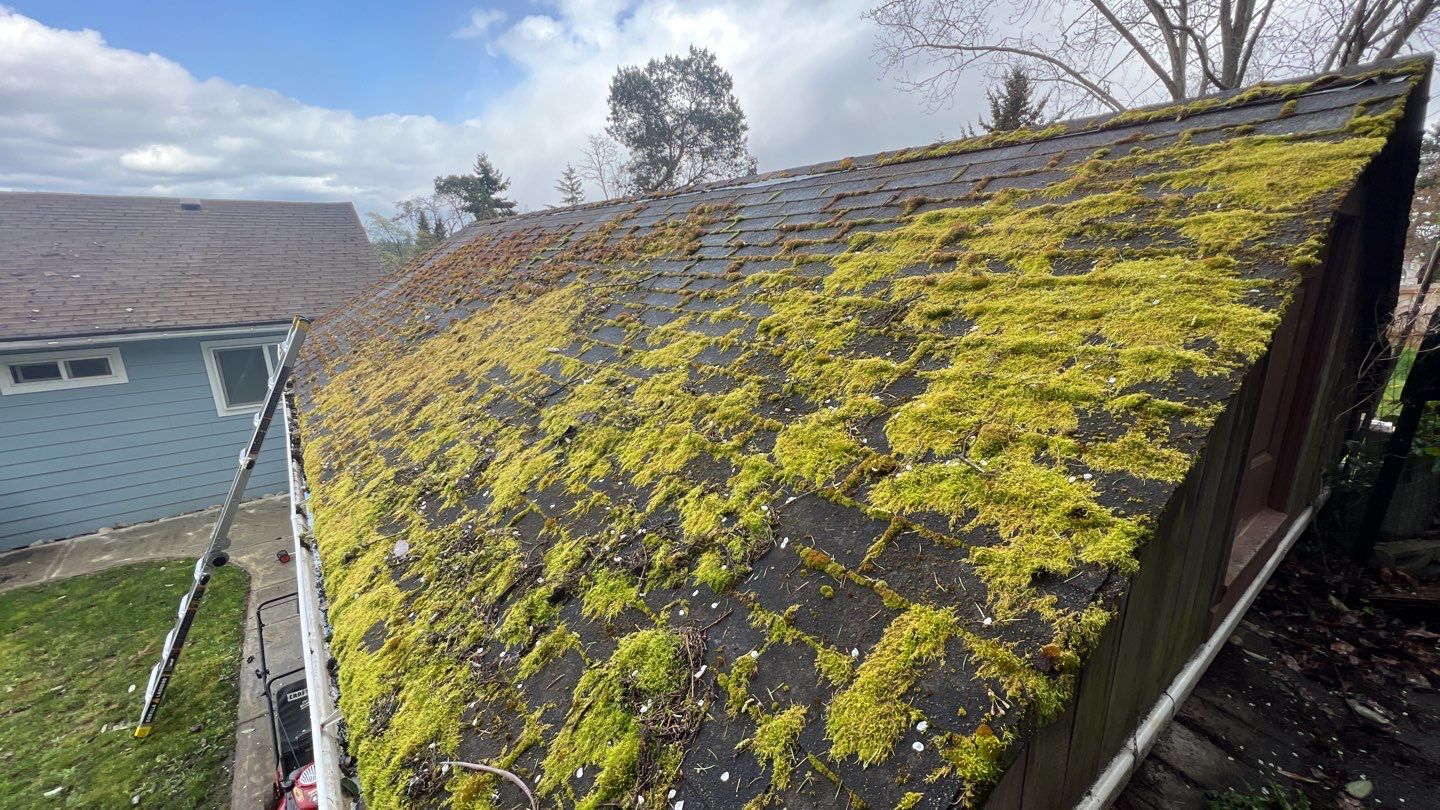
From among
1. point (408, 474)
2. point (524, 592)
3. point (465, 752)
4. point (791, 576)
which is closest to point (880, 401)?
point (791, 576)

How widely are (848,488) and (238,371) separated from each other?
15353 mm

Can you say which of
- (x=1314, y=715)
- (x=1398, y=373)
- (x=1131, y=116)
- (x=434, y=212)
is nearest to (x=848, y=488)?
(x=1131, y=116)

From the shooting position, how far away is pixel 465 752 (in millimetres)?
1501

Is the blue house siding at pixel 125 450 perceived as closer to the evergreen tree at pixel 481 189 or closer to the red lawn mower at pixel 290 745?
the red lawn mower at pixel 290 745

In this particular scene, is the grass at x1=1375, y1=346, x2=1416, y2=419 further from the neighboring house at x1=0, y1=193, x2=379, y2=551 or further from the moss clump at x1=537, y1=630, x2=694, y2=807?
the neighboring house at x1=0, y1=193, x2=379, y2=551

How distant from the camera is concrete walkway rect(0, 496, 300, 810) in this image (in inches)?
221

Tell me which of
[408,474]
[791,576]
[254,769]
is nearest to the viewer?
[791,576]

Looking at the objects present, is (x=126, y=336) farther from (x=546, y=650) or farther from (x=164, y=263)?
(x=546, y=650)

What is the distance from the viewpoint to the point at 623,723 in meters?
1.34

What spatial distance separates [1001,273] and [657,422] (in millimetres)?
1536

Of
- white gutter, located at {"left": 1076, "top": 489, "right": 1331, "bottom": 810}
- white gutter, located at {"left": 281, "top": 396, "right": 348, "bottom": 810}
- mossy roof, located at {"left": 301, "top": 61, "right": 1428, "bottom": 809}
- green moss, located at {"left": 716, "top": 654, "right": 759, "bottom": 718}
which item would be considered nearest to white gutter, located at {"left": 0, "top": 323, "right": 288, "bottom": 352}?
→ white gutter, located at {"left": 281, "top": 396, "right": 348, "bottom": 810}

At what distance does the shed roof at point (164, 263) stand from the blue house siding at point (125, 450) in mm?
900

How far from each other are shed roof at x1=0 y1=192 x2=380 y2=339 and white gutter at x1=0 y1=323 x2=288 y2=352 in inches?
3.9

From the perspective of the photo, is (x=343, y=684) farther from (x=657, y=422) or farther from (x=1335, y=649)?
(x=1335, y=649)
